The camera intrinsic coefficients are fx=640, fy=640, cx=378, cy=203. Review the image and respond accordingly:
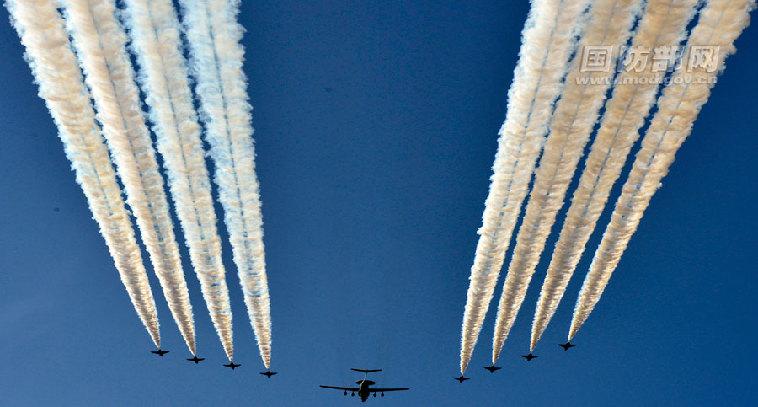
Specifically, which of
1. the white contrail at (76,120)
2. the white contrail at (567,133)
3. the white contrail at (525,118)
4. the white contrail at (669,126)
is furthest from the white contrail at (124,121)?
the white contrail at (669,126)

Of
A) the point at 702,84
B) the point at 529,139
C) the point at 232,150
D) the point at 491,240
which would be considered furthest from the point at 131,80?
the point at 702,84

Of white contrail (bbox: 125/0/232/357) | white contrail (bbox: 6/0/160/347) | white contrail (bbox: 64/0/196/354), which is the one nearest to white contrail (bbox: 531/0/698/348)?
white contrail (bbox: 125/0/232/357)

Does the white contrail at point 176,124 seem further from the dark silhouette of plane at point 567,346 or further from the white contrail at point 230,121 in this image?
the dark silhouette of plane at point 567,346

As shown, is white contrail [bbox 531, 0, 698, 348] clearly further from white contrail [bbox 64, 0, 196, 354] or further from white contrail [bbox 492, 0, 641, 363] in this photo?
white contrail [bbox 64, 0, 196, 354]

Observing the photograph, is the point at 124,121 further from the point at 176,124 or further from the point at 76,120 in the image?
the point at 176,124

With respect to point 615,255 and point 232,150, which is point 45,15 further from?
point 615,255

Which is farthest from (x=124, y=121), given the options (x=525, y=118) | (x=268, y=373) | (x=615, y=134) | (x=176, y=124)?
(x=268, y=373)
